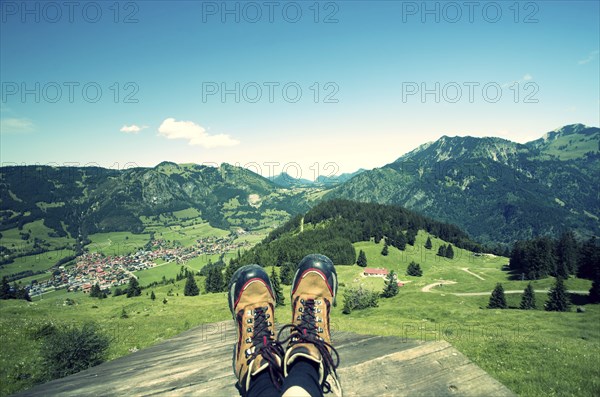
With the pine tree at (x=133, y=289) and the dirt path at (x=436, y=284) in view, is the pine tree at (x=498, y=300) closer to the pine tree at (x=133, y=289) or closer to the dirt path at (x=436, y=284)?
the dirt path at (x=436, y=284)

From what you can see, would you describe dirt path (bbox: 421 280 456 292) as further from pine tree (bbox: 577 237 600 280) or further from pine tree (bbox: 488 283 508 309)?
pine tree (bbox: 577 237 600 280)

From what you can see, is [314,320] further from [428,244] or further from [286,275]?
[428,244]

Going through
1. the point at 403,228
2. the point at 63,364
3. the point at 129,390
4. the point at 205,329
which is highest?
the point at 129,390

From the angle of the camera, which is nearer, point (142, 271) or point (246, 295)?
point (246, 295)

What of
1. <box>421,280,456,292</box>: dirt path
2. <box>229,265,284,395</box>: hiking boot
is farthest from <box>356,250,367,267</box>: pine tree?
<box>229,265,284,395</box>: hiking boot

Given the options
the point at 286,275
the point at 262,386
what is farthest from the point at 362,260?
the point at 262,386

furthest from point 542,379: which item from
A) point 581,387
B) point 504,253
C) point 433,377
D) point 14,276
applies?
point 14,276

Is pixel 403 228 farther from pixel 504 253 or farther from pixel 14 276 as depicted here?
pixel 14 276

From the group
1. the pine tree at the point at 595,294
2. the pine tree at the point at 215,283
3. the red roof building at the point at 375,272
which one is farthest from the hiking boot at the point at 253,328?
the red roof building at the point at 375,272
